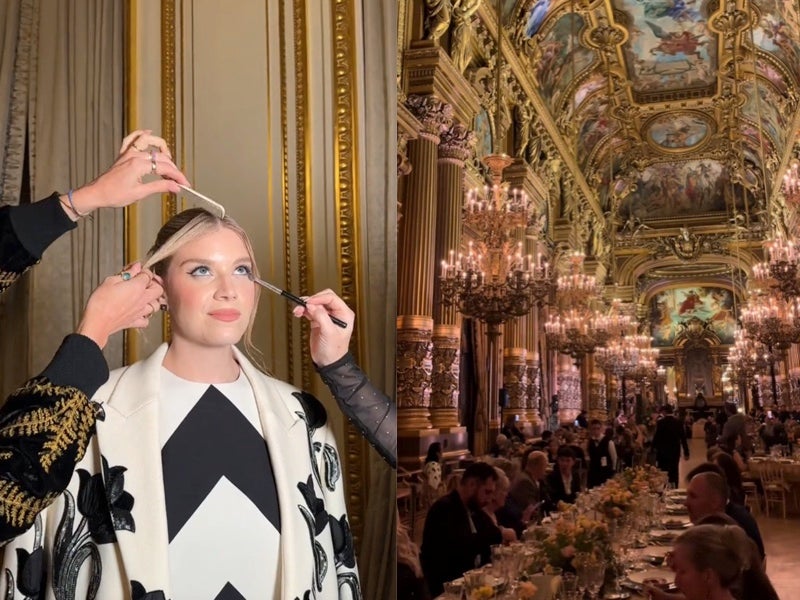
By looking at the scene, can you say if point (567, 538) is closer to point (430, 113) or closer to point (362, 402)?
point (362, 402)

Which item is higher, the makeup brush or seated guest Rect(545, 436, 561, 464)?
the makeup brush

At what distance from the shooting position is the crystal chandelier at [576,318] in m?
2.64

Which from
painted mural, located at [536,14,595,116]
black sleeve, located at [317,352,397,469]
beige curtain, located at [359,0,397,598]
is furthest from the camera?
painted mural, located at [536,14,595,116]

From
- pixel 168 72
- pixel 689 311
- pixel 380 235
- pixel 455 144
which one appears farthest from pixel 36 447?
pixel 689 311

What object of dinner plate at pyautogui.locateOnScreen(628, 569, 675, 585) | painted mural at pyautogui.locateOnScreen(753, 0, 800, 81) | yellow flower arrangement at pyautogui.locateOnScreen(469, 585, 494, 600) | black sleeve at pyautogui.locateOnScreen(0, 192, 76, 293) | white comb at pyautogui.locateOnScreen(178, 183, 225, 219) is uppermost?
painted mural at pyautogui.locateOnScreen(753, 0, 800, 81)

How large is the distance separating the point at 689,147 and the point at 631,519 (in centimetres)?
146

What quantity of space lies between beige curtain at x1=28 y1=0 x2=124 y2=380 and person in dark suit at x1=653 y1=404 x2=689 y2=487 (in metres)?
1.84

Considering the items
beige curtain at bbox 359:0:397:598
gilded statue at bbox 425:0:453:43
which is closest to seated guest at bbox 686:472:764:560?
beige curtain at bbox 359:0:397:598

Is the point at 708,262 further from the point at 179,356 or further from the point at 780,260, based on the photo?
the point at 179,356

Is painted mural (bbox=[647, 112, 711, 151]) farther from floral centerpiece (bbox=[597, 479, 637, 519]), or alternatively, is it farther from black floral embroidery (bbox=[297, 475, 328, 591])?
black floral embroidery (bbox=[297, 475, 328, 591])

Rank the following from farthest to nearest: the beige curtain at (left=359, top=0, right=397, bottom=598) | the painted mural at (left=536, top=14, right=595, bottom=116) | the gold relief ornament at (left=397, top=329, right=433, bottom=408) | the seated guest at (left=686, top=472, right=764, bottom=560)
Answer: the painted mural at (left=536, top=14, right=595, bottom=116), the seated guest at (left=686, top=472, right=764, bottom=560), the gold relief ornament at (left=397, top=329, right=433, bottom=408), the beige curtain at (left=359, top=0, right=397, bottom=598)

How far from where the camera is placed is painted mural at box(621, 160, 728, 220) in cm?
257

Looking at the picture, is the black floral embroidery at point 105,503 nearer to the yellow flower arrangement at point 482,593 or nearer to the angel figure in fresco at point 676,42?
the yellow flower arrangement at point 482,593

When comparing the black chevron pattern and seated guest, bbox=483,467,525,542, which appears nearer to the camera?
the black chevron pattern
